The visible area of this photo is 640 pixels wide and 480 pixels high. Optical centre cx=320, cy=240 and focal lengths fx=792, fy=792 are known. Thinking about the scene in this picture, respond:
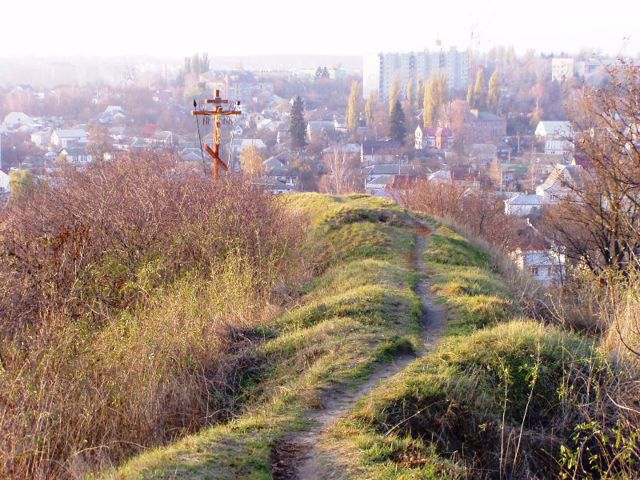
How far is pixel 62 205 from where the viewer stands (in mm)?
13211

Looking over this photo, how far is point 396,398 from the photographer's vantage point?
5.60 meters

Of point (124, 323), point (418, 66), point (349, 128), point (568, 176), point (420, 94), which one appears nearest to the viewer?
point (124, 323)

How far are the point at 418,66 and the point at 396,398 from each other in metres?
106

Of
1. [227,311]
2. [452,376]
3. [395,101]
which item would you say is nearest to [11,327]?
[227,311]

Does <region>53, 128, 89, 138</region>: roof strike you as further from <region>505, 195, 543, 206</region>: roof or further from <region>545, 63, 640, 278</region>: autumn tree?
<region>545, 63, 640, 278</region>: autumn tree

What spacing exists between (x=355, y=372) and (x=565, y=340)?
6.08 ft

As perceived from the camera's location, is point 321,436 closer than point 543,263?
Yes

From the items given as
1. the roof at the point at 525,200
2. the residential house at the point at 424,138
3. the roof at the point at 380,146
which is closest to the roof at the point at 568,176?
the roof at the point at 525,200

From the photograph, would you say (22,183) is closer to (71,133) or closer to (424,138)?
(71,133)

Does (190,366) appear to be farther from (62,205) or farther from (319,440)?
(62,205)

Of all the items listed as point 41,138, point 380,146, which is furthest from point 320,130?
point 41,138

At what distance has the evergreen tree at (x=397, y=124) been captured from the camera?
60156mm

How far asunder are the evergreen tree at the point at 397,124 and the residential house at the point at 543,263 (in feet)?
124

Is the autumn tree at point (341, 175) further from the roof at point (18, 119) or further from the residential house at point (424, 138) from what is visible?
the roof at point (18, 119)
